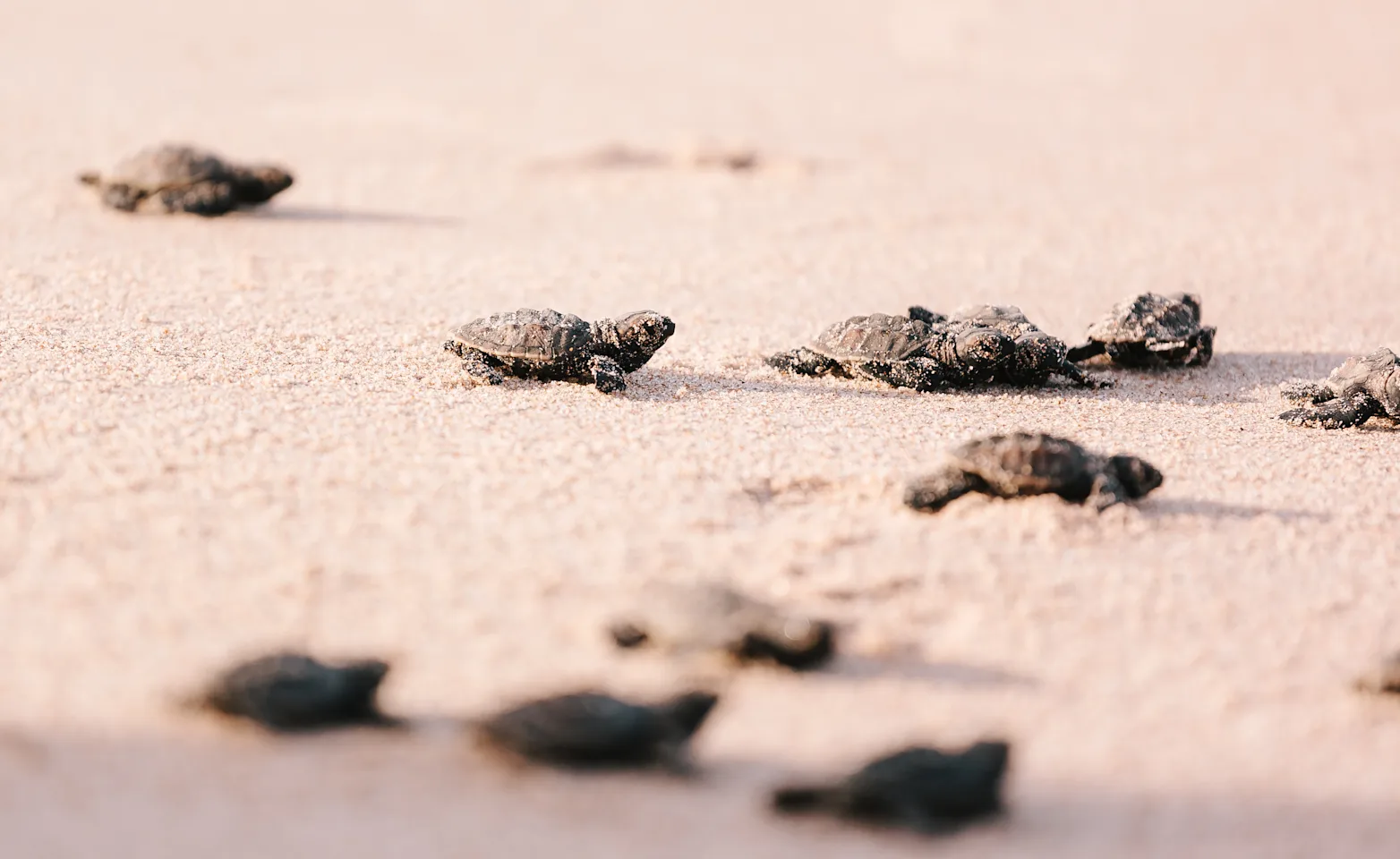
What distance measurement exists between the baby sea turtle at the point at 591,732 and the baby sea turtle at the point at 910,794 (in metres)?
0.27

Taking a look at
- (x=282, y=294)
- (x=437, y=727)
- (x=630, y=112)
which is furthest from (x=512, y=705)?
(x=630, y=112)

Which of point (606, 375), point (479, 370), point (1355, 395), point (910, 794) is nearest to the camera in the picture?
point (910, 794)

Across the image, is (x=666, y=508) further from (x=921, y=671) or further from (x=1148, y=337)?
(x=1148, y=337)

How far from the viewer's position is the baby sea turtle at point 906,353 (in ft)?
18.8

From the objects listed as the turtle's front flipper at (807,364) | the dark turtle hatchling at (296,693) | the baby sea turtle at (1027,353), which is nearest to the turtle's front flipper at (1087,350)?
the baby sea turtle at (1027,353)

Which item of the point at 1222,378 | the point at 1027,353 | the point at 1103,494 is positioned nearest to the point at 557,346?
the point at 1027,353

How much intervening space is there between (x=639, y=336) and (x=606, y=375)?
335 millimetres

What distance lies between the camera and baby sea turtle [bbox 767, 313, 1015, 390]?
574cm

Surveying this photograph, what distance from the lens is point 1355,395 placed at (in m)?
5.62

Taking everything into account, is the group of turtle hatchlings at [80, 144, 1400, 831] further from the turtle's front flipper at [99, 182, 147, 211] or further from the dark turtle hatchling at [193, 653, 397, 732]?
the turtle's front flipper at [99, 182, 147, 211]

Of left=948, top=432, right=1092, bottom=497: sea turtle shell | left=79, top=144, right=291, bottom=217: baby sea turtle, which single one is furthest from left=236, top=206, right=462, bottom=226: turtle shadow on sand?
left=948, top=432, right=1092, bottom=497: sea turtle shell

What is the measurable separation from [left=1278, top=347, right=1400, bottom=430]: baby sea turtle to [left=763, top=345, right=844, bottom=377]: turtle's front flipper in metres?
1.98

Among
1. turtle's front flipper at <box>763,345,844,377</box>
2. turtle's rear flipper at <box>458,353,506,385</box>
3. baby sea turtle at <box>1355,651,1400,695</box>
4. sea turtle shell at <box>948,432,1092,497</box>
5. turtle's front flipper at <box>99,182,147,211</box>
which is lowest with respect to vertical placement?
baby sea turtle at <box>1355,651,1400,695</box>

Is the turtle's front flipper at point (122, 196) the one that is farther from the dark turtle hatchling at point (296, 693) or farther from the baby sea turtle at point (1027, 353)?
the dark turtle hatchling at point (296, 693)
